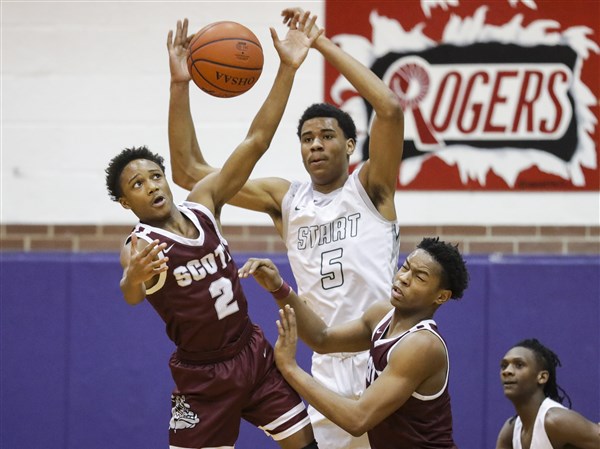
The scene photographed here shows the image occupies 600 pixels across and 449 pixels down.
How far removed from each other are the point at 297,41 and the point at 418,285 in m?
1.17

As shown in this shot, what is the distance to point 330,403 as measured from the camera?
3592 millimetres

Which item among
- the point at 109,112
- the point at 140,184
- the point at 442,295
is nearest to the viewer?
the point at 442,295

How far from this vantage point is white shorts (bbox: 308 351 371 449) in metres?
4.27

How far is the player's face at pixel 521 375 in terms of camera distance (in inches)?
188

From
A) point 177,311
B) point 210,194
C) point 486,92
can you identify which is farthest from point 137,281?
point 486,92

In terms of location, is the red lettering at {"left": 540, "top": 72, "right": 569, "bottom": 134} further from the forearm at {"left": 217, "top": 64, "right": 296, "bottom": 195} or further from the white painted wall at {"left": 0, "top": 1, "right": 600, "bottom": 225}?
the forearm at {"left": 217, "top": 64, "right": 296, "bottom": 195}

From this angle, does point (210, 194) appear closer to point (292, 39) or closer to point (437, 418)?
point (292, 39)

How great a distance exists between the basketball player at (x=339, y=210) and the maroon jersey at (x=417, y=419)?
0.57m

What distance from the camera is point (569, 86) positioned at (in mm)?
5977

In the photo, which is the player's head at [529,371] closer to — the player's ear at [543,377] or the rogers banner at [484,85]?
the player's ear at [543,377]

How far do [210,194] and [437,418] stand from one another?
4.26ft

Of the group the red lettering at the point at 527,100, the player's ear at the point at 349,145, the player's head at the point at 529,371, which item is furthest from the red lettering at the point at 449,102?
the player's head at the point at 529,371

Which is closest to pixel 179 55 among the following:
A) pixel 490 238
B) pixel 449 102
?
pixel 449 102

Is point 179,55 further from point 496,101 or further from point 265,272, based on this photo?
point 496,101
